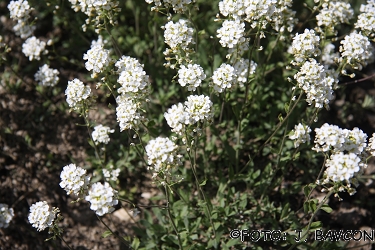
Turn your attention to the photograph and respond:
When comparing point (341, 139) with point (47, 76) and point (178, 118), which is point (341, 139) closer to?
point (178, 118)

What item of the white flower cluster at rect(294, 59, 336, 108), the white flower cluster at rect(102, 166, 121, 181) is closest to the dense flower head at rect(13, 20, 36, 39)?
the white flower cluster at rect(102, 166, 121, 181)

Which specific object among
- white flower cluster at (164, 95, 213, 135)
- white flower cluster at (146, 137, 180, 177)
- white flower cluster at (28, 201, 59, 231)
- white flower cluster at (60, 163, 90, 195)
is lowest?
white flower cluster at (28, 201, 59, 231)

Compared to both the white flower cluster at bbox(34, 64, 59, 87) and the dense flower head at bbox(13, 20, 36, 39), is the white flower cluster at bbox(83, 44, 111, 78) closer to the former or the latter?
the white flower cluster at bbox(34, 64, 59, 87)

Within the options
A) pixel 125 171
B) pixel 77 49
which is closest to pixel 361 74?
pixel 125 171

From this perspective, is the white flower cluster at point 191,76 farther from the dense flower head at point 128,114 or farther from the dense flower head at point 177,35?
the dense flower head at point 128,114

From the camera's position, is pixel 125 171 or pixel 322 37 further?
pixel 125 171

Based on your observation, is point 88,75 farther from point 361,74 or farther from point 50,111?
point 361,74

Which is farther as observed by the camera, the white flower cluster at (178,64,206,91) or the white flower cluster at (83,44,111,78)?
the white flower cluster at (83,44,111,78)
